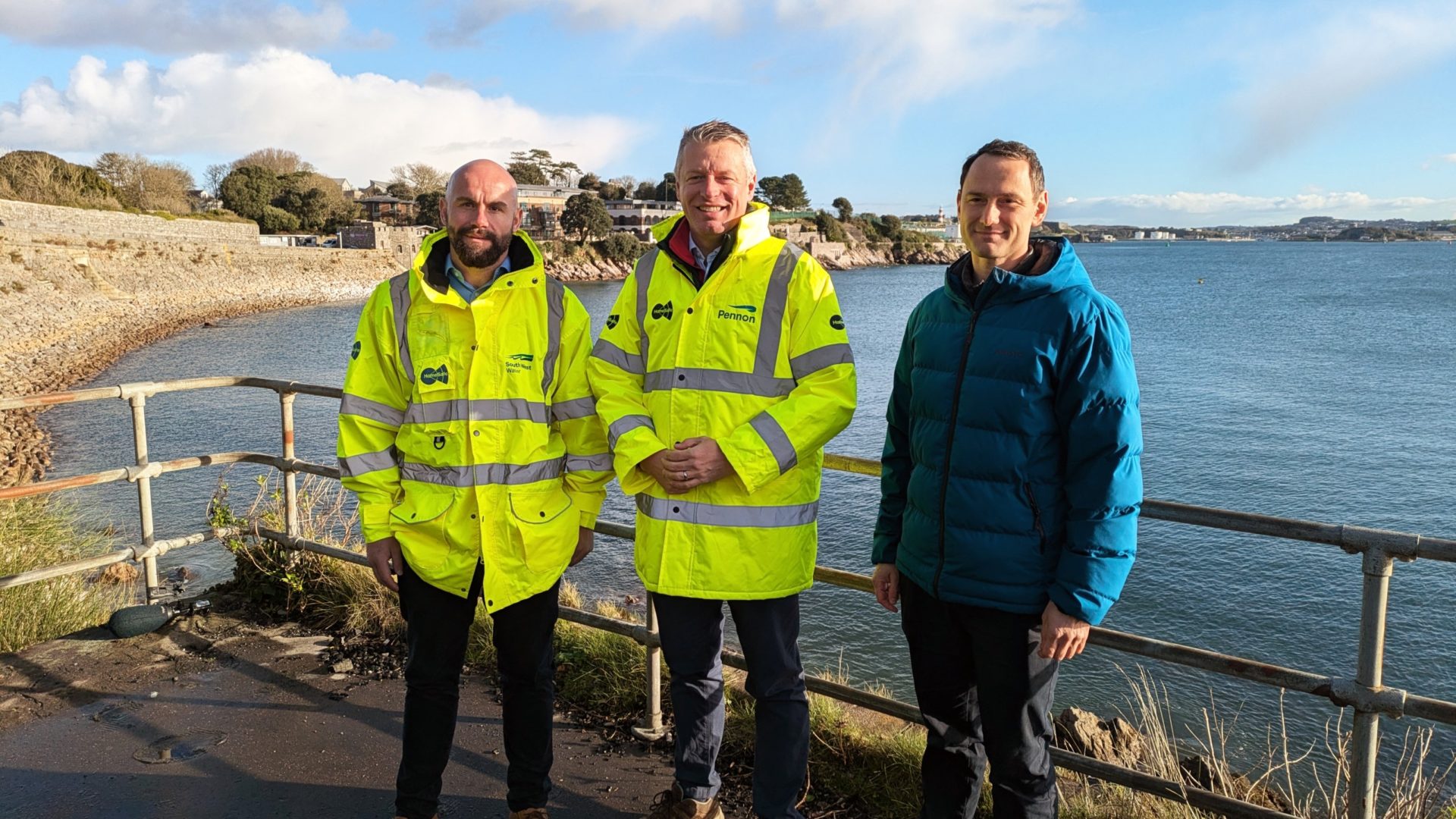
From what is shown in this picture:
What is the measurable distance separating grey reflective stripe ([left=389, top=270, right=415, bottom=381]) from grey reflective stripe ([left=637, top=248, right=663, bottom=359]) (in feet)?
2.48

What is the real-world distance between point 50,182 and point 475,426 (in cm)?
5887

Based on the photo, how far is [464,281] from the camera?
322cm

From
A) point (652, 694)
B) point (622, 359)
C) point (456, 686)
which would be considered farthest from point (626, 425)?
point (652, 694)

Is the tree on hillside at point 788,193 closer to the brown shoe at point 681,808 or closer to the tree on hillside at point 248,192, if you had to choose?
the tree on hillside at point 248,192

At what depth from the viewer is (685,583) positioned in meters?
2.92

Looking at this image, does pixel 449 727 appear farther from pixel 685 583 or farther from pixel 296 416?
pixel 296 416

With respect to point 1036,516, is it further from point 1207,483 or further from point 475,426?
point 1207,483

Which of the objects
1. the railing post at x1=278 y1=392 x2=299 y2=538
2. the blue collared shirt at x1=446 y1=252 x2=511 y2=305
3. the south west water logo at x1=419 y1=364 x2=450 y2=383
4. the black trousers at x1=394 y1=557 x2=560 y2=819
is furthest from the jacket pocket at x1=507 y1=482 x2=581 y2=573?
the railing post at x1=278 y1=392 x2=299 y2=538

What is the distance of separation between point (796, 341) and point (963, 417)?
578 millimetres

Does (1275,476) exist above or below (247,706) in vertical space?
below

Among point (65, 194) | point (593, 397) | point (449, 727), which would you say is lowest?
point (449, 727)

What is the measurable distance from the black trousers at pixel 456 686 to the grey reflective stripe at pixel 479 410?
0.50 m

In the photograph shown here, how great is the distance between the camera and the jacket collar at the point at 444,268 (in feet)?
10.2

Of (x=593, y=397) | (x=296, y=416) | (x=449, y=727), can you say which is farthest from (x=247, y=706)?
(x=296, y=416)
